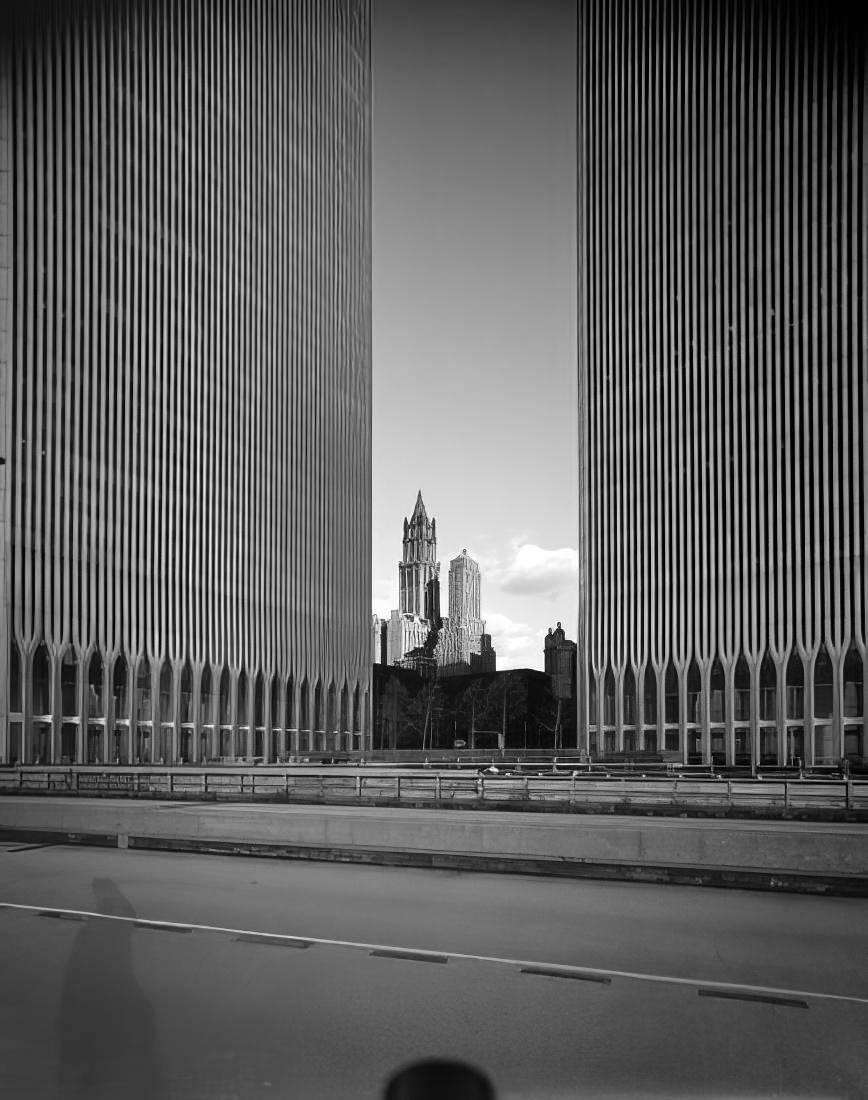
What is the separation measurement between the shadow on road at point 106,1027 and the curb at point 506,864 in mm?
7053

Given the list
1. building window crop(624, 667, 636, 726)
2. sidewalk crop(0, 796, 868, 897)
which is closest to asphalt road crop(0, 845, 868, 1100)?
sidewalk crop(0, 796, 868, 897)

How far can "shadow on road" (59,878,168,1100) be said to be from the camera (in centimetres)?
→ 707

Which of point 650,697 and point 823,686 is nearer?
point 823,686

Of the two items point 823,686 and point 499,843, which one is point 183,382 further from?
point 499,843

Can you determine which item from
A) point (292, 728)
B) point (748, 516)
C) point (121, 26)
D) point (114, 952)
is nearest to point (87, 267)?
point (121, 26)

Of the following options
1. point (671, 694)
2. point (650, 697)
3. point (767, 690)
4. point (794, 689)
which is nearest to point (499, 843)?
point (794, 689)

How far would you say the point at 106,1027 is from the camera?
833cm

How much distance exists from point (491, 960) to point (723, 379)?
75468 mm

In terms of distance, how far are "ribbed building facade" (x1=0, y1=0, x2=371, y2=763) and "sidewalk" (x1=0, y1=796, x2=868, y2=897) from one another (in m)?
42.5

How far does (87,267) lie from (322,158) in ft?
140

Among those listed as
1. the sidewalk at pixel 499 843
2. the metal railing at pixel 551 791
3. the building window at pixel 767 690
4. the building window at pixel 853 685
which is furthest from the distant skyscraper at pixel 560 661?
the sidewalk at pixel 499 843

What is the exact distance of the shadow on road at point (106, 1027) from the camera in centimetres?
707

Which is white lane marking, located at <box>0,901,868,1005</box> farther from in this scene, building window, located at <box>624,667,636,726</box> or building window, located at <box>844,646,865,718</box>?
building window, located at <box>624,667,636,726</box>

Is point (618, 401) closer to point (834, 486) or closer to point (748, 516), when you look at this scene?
point (748, 516)
